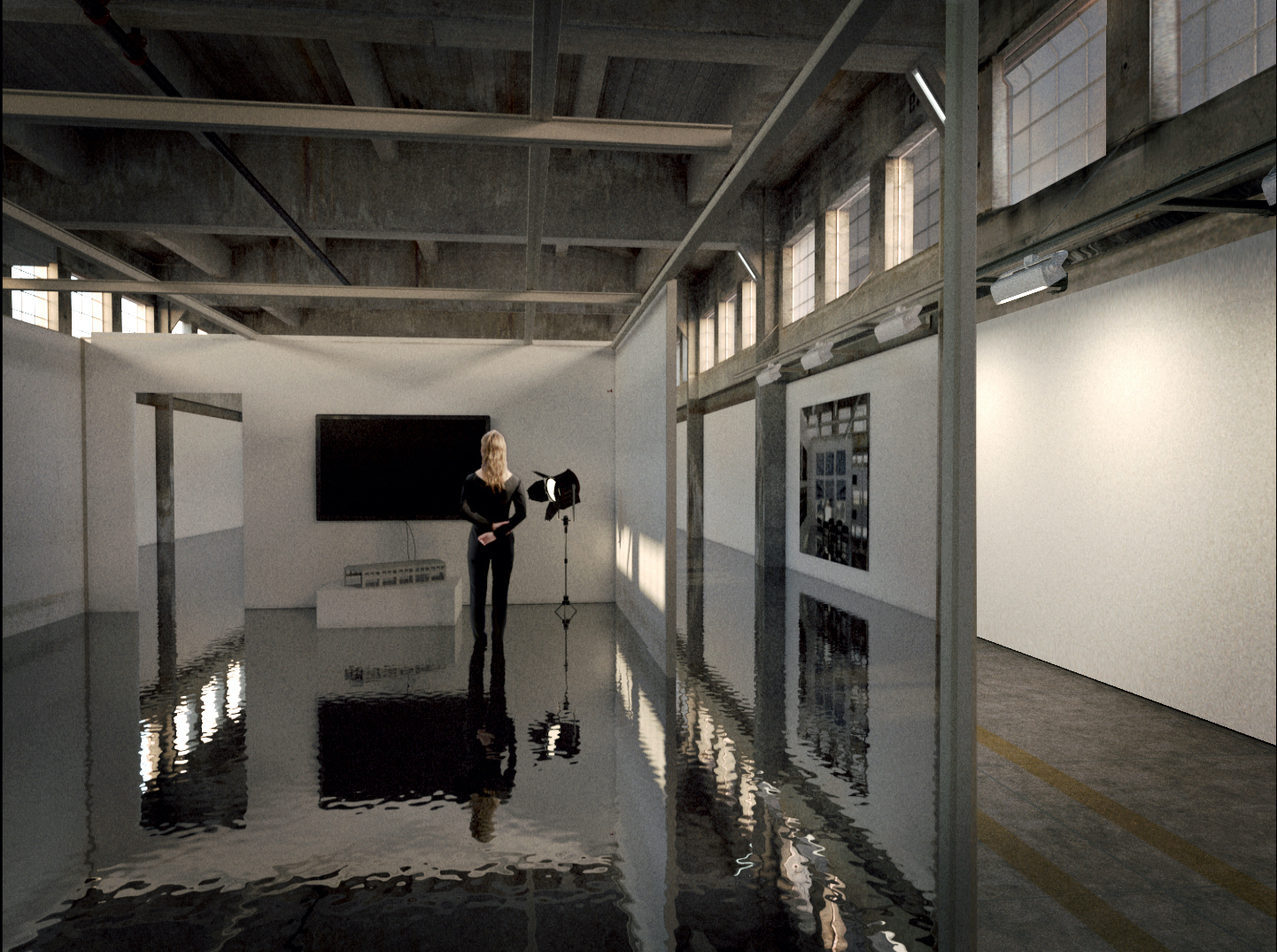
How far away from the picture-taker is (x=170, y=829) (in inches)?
127

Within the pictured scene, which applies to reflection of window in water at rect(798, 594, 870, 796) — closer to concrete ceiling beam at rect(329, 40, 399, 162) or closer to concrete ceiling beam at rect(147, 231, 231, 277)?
concrete ceiling beam at rect(329, 40, 399, 162)

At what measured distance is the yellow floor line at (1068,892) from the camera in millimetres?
2529

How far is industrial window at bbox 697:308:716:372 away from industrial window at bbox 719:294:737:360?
57 centimetres

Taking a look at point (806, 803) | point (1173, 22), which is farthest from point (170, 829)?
point (1173, 22)

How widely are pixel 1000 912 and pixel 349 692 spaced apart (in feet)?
12.7

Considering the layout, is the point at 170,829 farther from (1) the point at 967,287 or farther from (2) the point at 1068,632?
(2) the point at 1068,632

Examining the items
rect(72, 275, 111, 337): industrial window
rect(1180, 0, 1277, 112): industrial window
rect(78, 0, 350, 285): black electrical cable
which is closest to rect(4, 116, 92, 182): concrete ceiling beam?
rect(78, 0, 350, 285): black electrical cable

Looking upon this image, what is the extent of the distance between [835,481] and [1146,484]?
16.1ft

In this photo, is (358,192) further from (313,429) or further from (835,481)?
(835,481)

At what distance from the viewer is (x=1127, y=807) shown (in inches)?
139

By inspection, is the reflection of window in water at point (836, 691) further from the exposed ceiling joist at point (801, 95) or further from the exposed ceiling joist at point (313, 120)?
the exposed ceiling joist at point (313, 120)

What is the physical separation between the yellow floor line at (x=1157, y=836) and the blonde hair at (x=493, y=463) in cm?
389

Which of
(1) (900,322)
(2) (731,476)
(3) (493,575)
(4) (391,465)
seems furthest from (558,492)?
(2) (731,476)

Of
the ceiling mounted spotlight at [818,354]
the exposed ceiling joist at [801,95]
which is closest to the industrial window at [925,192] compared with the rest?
the ceiling mounted spotlight at [818,354]
